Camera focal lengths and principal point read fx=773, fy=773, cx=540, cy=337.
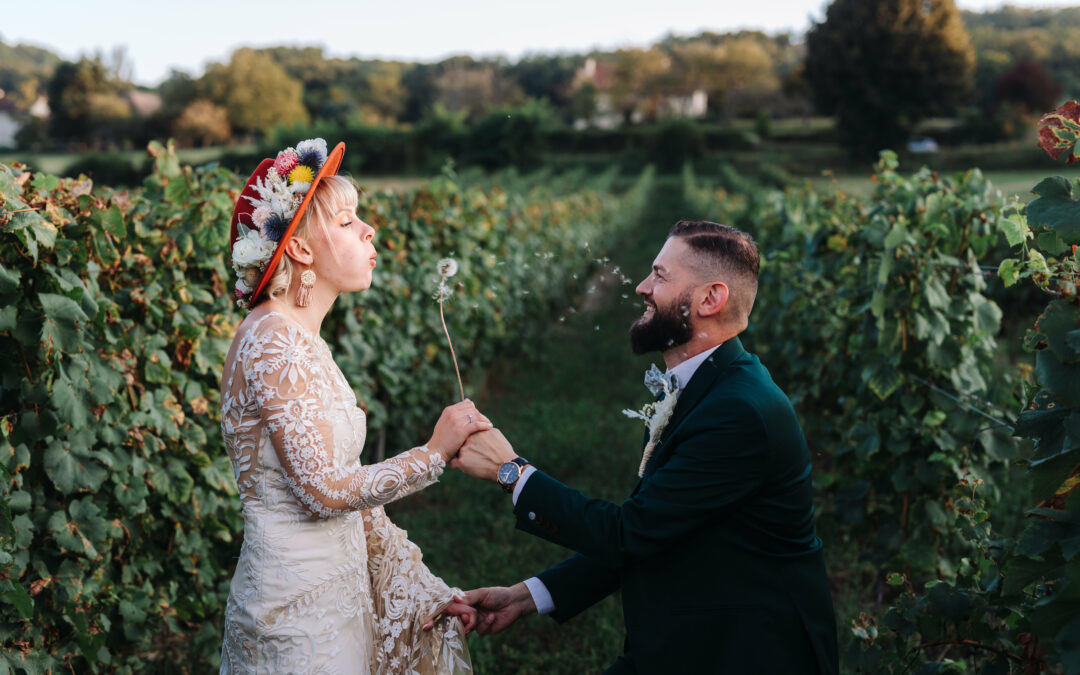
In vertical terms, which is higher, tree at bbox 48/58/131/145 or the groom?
tree at bbox 48/58/131/145

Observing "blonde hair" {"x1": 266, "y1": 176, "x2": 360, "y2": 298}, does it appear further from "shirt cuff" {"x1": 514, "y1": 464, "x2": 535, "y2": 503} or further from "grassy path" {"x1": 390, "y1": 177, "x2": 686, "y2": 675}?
"grassy path" {"x1": 390, "y1": 177, "x2": 686, "y2": 675}

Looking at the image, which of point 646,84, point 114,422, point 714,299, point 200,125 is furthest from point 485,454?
point 646,84

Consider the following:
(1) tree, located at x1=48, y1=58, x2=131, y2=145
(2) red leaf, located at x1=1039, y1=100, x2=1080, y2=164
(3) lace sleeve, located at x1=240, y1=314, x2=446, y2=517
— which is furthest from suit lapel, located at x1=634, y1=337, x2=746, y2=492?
(1) tree, located at x1=48, y1=58, x2=131, y2=145

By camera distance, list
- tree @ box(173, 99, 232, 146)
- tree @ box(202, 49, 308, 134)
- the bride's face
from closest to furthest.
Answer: the bride's face → tree @ box(173, 99, 232, 146) → tree @ box(202, 49, 308, 134)

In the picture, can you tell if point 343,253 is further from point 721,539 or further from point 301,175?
point 721,539

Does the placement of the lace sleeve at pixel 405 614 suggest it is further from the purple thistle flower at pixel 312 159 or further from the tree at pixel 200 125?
the tree at pixel 200 125

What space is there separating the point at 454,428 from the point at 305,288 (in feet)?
2.10

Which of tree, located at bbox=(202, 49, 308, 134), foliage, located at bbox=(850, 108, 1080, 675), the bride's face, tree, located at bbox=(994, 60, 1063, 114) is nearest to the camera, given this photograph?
foliage, located at bbox=(850, 108, 1080, 675)

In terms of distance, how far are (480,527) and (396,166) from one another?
58.0 meters

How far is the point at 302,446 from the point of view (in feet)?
7.11

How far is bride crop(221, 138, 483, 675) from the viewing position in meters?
2.22

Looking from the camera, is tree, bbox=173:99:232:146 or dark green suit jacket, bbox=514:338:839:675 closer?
dark green suit jacket, bbox=514:338:839:675

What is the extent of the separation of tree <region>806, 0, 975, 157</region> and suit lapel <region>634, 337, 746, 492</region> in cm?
6136

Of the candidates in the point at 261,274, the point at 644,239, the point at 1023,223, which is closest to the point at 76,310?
the point at 261,274
